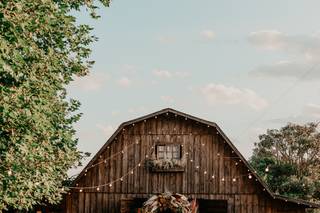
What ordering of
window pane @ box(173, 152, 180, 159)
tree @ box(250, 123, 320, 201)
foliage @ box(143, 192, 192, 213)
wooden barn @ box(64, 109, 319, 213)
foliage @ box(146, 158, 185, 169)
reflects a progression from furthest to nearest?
tree @ box(250, 123, 320, 201)
window pane @ box(173, 152, 180, 159)
foliage @ box(146, 158, 185, 169)
wooden barn @ box(64, 109, 319, 213)
foliage @ box(143, 192, 192, 213)

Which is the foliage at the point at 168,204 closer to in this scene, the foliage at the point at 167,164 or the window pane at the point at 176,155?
the foliage at the point at 167,164

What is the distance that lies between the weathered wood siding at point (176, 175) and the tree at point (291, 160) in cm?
1337

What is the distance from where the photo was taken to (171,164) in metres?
20.9

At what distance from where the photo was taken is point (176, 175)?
21047 mm

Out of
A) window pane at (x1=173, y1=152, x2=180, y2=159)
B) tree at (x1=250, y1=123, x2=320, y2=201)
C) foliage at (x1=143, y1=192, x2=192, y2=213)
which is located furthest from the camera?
tree at (x1=250, y1=123, x2=320, y2=201)

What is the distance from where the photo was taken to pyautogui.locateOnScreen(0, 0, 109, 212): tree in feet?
40.6

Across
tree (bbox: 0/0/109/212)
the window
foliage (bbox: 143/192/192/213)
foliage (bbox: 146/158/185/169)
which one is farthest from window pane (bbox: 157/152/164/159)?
tree (bbox: 0/0/109/212)

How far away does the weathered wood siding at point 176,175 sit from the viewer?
2055cm

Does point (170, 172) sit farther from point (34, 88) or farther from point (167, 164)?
point (34, 88)

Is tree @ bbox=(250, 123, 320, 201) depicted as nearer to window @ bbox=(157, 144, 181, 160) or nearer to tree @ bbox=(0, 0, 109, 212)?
window @ bbox=(157, 144, 181, 160)

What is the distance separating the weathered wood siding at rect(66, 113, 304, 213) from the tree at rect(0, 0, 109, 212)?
4836 millimetres

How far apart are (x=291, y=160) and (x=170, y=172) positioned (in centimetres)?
2314

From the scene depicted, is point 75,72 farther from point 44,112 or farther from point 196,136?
point 196,136

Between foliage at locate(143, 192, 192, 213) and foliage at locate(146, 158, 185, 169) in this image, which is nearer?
foliage at locate(143, 192, 192, 213)
